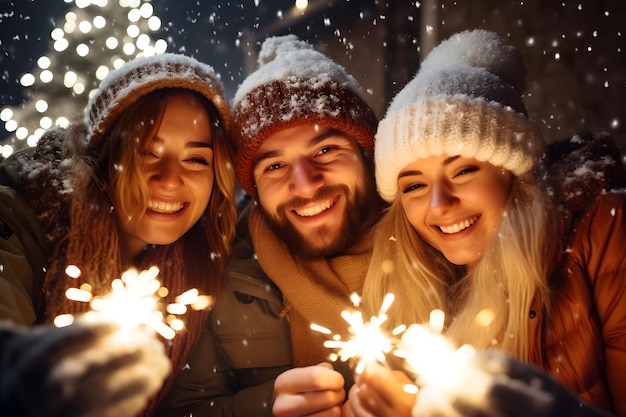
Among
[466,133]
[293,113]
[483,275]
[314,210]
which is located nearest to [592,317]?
[483,275]

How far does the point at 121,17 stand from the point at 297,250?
3.87m

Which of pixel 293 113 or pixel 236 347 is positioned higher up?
pixel 293 113

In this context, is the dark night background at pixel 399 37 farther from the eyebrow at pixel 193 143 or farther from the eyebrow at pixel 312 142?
the eyebrow at pixel 193 143

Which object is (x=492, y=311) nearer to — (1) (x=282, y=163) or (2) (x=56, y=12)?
(1) (x=282, y=163)

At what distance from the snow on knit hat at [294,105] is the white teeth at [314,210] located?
449mm

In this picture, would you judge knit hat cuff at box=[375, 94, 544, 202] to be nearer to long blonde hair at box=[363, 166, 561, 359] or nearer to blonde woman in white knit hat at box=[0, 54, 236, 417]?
long blonde hair at box=[363, 166, 561, 359]

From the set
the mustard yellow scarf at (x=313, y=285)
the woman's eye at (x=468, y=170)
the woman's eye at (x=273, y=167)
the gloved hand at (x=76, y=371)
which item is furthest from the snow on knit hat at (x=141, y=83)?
the gloved hand at (x=76, y=371)

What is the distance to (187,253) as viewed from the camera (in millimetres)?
2629

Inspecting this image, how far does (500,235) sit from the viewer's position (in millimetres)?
1979

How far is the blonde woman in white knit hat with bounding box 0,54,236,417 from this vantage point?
7.08ft

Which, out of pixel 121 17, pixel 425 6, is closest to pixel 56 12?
pixel 121 17

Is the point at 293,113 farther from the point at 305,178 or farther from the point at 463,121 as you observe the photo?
the point at 463,121

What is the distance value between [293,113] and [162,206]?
3.01ft

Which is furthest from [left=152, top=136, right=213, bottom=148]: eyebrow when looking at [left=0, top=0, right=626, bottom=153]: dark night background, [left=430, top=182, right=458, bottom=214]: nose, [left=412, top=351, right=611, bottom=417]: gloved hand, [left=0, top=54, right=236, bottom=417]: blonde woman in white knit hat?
[left=0, top=0, right=626, bottom=153]: dark night background
